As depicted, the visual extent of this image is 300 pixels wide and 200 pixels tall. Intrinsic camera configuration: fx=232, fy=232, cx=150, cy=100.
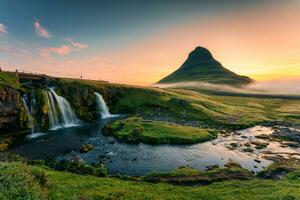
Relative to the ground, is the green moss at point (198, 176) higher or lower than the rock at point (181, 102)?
lower

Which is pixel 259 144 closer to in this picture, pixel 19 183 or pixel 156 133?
pixel 156 133

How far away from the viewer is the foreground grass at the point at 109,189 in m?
23.8

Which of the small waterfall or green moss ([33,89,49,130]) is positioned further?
the small waterfall

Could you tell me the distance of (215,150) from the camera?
5931 cm

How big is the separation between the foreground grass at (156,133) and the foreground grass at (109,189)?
29.5 m

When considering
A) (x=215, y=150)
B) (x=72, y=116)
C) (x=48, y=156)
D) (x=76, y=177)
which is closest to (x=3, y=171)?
(x=76, y=177)

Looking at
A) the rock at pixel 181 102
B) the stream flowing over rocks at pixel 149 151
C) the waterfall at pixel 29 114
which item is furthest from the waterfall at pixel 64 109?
the rock at pixel 181 102

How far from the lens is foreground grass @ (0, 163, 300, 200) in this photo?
23781 mm

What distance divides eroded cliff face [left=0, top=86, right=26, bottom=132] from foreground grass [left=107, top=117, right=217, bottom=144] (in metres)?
26.4

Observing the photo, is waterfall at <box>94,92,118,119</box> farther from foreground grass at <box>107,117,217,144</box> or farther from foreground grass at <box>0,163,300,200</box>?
foreground grass at <box>0,163,300,200</box>

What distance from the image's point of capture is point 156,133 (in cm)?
6888

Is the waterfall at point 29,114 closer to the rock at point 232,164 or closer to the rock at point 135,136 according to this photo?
the rock at point 135,136

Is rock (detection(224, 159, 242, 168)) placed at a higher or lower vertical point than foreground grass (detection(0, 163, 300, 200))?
lower

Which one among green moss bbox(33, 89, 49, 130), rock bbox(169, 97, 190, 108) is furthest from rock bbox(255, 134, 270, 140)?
green moss bbox(33, 89, 49, 130)
